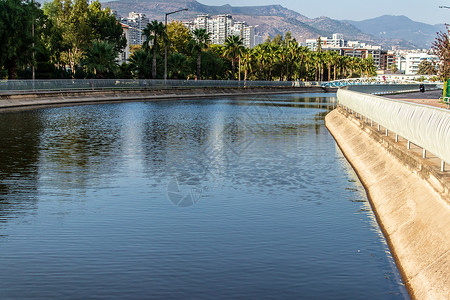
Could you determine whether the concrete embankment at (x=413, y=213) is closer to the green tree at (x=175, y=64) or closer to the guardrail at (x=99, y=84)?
the guardrail at (x=99, y=84)

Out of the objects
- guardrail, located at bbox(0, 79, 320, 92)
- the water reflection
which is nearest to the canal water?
the water reflection

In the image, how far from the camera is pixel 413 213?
11945 millimetres

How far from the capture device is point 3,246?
10.8m

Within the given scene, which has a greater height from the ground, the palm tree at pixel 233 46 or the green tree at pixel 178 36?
the green tree at pixel 178 36

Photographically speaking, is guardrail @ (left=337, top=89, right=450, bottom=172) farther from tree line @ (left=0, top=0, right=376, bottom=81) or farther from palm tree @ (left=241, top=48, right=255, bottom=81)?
palm tree @ (left=241, top=48, right=255, bottom=81)

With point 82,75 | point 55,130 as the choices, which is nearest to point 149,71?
point 82,75

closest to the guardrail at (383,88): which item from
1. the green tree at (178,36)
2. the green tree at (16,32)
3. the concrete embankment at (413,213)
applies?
the green tree at (16,32)

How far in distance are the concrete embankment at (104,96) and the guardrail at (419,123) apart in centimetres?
3510

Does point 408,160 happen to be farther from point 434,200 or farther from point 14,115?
point 14,115

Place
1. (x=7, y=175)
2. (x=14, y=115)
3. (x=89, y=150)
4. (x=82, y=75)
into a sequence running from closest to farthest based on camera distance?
(x=7, y=175) → (x=89, y=150) → (x=14, y=115) → (x=82, y=75)

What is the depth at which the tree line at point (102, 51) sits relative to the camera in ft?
240

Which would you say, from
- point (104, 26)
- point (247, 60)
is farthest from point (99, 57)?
point (247, 60)

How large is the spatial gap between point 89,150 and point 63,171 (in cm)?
543

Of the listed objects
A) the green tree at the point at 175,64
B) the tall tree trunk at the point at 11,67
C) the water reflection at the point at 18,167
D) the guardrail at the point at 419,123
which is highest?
the green tree at the point at 175,64
